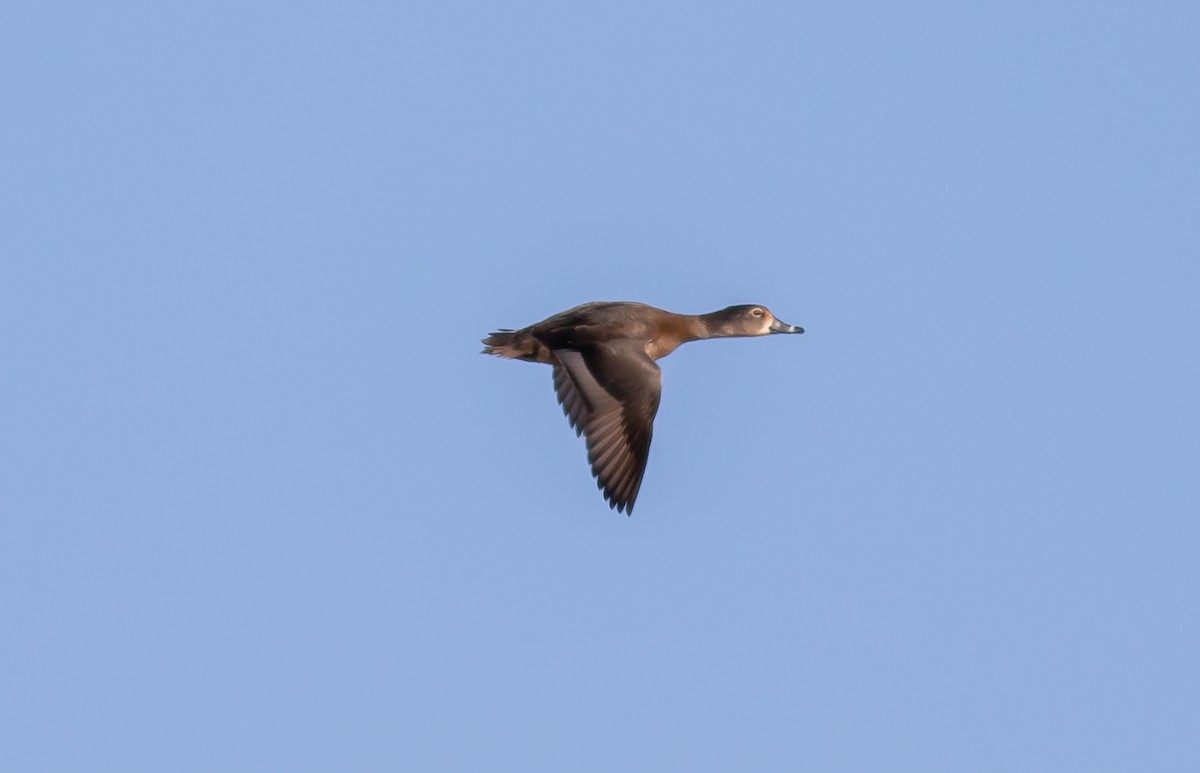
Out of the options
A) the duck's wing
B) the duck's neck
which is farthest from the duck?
the duck's neck

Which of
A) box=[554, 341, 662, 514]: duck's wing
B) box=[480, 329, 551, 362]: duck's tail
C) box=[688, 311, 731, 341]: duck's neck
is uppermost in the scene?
box=[688, 311, 731, 341]: duck's neck

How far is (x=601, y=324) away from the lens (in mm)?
18750

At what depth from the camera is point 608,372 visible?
18125mm

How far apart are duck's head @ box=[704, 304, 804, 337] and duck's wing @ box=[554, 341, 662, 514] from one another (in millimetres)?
2690

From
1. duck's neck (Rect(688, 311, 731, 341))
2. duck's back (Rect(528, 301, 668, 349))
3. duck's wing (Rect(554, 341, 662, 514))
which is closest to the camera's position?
duck's wing (Rect(554, 341, 662, 514))

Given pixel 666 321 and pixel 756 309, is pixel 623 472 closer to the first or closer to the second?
pixel 666 321

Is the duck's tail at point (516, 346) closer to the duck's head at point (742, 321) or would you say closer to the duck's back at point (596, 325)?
the duck's back at point (596, 325)

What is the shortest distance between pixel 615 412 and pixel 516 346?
168 cm

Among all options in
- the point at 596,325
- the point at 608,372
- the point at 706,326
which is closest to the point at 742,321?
the point at 706,326

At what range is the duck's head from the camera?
20.9 meters

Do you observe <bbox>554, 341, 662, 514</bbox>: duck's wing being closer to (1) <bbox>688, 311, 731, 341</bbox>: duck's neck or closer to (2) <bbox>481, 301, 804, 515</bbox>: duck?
(2) <bbox>481, 301, 804, 515</bbox>: duck

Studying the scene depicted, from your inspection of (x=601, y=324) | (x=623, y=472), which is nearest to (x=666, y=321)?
(x=601, y=324)

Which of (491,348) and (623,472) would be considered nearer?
(623,472)

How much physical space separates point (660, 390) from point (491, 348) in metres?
2.09
